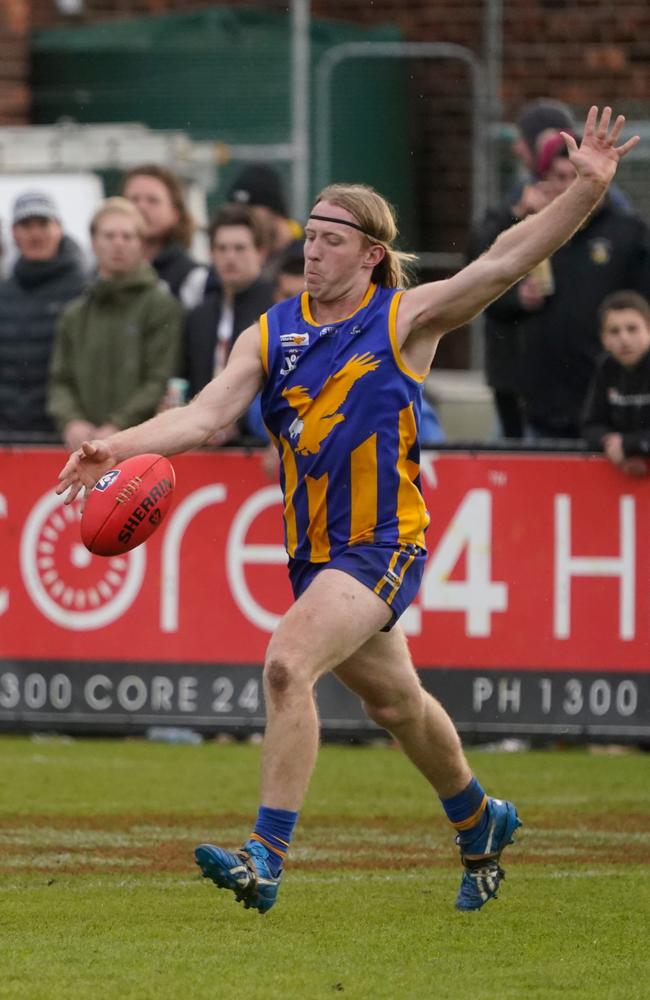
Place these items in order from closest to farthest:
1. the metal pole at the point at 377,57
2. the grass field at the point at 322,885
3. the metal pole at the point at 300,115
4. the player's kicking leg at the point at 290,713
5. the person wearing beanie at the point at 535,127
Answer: the grass field at the point at 322,885, the player's kicking leg at the point at 290,713, the person wearing beanie at the point at 535,127, the metal pole at the point at 300,115, the metal pole at the point at 377,57

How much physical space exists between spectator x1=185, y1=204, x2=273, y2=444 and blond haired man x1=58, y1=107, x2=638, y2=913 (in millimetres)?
4431

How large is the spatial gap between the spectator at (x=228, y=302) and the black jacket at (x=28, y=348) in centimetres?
86

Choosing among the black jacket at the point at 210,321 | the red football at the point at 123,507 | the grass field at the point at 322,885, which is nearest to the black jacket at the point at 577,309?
the black jacket at the point at 210,321

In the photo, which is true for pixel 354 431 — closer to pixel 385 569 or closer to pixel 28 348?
pixel 385 569

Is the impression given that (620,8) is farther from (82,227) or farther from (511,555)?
(511,555)

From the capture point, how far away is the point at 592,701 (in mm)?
10977

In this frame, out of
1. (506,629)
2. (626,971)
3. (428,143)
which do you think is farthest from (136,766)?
(428,143)

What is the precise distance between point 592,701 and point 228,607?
1.85 m

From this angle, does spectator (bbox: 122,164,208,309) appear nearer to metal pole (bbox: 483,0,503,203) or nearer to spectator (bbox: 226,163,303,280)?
spectator (bbox: 226,163,303,280)

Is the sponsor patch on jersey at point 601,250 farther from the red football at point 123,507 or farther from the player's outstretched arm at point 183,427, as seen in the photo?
the red football at point 123,507

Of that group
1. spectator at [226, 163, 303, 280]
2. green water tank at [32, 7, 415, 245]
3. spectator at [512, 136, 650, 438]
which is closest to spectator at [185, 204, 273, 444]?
spectator at [226, 163, 303, 280]

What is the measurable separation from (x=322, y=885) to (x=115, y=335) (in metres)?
4.77

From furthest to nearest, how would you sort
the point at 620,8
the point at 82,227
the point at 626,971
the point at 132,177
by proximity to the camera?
the point at 620,8
the point at 82,227
the point at 132,177
the point at 626,971

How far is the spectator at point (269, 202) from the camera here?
507 inches
